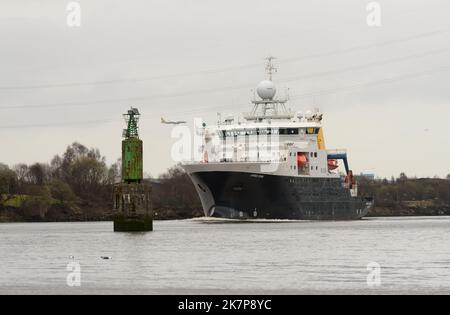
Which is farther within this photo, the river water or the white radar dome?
the white radar dome

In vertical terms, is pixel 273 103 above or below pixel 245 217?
above

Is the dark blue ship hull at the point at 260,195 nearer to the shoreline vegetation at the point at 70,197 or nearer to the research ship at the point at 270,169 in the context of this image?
the research ship at the point at 270,169

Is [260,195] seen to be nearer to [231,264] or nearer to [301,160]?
[301,160]

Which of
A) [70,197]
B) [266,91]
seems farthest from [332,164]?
[70,197]

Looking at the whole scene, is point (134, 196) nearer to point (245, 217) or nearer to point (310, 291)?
point (245, 217)

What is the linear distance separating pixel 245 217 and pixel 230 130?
11.0 meters

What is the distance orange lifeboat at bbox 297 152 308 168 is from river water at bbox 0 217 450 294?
32.9m

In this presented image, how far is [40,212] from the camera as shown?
162 m

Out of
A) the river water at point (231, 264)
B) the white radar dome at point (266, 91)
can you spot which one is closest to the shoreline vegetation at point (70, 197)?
the white radar dome at point (266, 91)

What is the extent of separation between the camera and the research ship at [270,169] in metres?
111

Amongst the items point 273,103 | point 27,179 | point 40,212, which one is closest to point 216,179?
point 273,103

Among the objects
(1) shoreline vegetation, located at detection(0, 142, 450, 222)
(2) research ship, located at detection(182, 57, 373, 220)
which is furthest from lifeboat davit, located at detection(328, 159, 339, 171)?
(1) shoreline vegetation, located at detection(0, 142, 450, 222)

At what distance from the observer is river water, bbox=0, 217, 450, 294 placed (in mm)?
44875

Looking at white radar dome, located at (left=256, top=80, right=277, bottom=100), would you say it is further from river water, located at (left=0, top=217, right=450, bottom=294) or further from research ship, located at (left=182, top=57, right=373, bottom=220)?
river water, located at (left=0, top=217, right=450, bottom=294)
